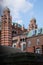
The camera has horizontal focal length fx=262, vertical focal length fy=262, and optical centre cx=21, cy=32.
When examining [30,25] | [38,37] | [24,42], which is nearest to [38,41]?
[38,37]

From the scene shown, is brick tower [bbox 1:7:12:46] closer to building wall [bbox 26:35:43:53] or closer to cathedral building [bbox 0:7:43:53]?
cathedral building [bbox 0:7:43:53]

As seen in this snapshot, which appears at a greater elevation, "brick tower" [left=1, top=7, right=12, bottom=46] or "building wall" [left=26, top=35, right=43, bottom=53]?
"brick tower" [left=1, top=7, right=12, bottom=46]

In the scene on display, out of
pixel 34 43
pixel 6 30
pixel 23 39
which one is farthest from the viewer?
pixel 23 39

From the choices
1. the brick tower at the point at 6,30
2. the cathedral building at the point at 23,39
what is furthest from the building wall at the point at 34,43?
the brick tower at the point at 6,30

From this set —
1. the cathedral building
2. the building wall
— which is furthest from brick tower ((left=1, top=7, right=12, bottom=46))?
the building wall

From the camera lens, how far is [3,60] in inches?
498

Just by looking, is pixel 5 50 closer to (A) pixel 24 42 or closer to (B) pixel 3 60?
(B) pixel 3 60

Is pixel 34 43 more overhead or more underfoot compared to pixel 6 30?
more underfoot

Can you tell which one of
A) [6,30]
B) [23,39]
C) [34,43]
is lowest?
[34,43]

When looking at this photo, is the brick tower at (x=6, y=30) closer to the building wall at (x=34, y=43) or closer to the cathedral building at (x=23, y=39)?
the cathedral building at (x=23, y=39)

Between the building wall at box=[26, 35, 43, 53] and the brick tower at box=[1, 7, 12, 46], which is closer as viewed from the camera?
the building wall at box=[26, 35, 43, 53]

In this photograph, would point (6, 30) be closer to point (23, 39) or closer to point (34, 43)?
point (23, 39)

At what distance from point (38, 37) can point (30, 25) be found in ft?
53.3

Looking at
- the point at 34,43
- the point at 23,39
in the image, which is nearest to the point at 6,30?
the point at 23,39
